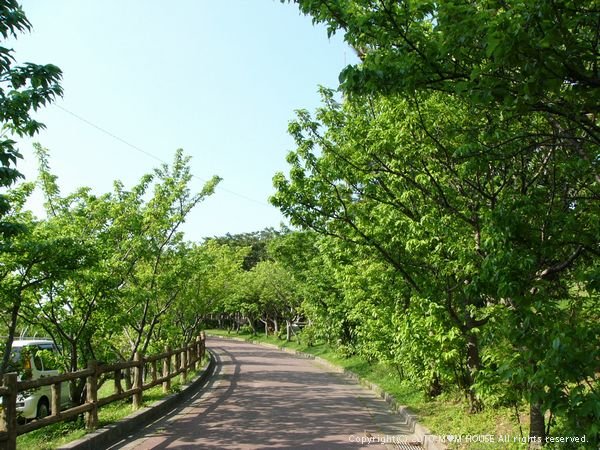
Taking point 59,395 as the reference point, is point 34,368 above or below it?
above

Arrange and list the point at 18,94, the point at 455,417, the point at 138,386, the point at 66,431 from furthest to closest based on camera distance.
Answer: the point at 138,386
the point at 66,431
the point at 455,417
the point at 18,94

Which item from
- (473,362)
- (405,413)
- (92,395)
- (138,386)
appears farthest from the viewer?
(138,386)

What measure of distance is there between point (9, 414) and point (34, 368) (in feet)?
23.0

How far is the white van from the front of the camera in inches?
431

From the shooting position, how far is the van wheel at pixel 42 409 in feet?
40.4

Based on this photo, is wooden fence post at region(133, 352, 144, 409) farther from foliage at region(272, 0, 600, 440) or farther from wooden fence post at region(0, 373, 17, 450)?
foliage at region(272, 0, 600, 440)

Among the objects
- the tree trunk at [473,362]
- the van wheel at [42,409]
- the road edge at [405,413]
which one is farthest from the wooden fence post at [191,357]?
the tree trunk at [473,362]

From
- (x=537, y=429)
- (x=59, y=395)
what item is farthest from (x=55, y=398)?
(x=537, y=429)

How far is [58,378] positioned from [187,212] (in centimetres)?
771

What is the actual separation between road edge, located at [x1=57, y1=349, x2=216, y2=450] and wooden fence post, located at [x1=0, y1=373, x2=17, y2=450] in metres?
0.71

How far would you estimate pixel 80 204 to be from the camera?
11836 millimetres

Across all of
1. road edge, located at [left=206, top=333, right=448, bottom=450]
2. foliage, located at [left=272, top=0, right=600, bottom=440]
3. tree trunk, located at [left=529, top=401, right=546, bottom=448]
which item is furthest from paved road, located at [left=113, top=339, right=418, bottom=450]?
tree trunk, located at [left=529, top=401, right=546, bottom=448]

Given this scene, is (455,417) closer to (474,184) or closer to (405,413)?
(405,413)

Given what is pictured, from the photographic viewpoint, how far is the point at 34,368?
12.6 metres
